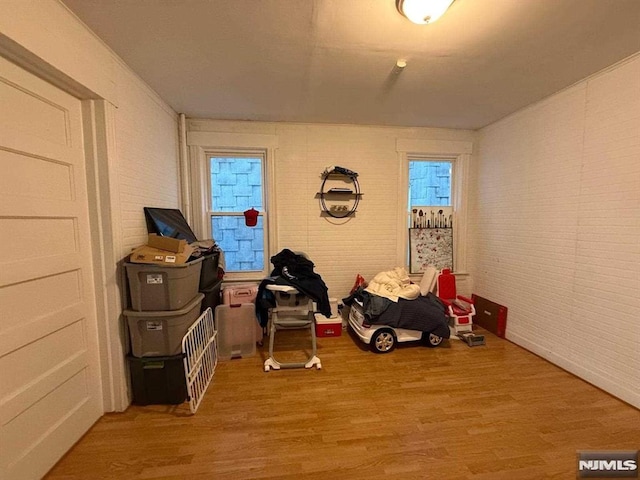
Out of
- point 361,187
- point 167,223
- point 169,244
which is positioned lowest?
point 169,244

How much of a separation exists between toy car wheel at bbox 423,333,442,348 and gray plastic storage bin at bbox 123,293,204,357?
2349 mm

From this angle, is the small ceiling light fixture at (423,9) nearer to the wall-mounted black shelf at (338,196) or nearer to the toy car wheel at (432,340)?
the wall-mounted black shelf at (338,196)

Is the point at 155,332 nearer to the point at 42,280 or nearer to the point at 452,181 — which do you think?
the point at 42,280

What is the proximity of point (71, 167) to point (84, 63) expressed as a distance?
603mm

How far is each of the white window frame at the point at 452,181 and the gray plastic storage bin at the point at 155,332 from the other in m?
2.58

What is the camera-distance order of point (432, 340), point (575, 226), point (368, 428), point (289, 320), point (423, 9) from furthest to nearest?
point (432, 340) → point (289, 320) → point (575, 226) → point (368, 428) → point (423, 9)

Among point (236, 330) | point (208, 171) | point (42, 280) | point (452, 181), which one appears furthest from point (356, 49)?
point (236, 330)

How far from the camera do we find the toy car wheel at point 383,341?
2.81 metres

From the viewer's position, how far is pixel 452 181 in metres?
3.69

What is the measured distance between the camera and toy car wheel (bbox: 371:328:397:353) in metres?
2.81

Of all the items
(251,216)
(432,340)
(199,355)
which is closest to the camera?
(199,355)

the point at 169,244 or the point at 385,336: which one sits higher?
the point at 169,244

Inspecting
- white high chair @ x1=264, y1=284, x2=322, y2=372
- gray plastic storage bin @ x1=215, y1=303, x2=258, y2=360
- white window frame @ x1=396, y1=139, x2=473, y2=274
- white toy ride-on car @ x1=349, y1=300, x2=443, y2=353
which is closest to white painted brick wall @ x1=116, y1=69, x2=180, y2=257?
gray plastic storage bin @ x1=215, y1=303, x2=258, y2=360

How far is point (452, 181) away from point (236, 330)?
126 inches
